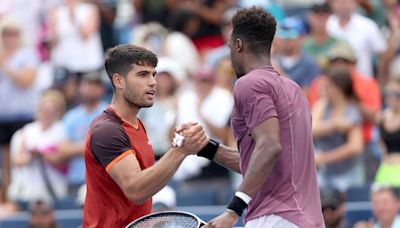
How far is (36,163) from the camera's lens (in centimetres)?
1174

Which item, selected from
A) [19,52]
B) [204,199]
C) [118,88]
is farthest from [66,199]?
[118,88]

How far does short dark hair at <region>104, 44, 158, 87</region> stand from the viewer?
6246 millimetres

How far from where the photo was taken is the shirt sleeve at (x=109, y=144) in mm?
6086

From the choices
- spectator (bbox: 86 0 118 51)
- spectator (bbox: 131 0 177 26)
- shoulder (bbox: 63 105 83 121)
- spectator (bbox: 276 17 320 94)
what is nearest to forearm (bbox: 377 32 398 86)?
spectator (bbox: 276 17 320 94)

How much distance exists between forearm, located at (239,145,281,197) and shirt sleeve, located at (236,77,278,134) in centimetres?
15

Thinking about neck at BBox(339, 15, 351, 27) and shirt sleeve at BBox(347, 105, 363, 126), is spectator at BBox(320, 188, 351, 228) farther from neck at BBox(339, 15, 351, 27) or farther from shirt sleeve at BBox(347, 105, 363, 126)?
neck at BBox(339, 15, 351, 27)

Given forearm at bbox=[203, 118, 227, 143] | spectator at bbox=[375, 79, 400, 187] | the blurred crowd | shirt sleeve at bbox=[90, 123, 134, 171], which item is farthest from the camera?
forearm at bbox=[203, 118, 227, 143]

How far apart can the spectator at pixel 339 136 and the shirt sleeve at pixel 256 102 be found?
447cm

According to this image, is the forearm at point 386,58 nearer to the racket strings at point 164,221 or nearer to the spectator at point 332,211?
the spectator at point 332,211

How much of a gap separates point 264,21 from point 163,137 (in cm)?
545

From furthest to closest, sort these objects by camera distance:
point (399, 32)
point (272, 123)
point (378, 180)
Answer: point (399, 32) → point (378, 180) → point (272, 123)

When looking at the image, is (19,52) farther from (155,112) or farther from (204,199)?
(204,199)

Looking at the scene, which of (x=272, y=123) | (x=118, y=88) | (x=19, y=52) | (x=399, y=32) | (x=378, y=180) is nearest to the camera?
(x=272, y=123)

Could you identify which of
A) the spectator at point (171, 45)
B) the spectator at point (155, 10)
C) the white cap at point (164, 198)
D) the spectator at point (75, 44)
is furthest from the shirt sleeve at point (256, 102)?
the spectator at point (155, 10)
